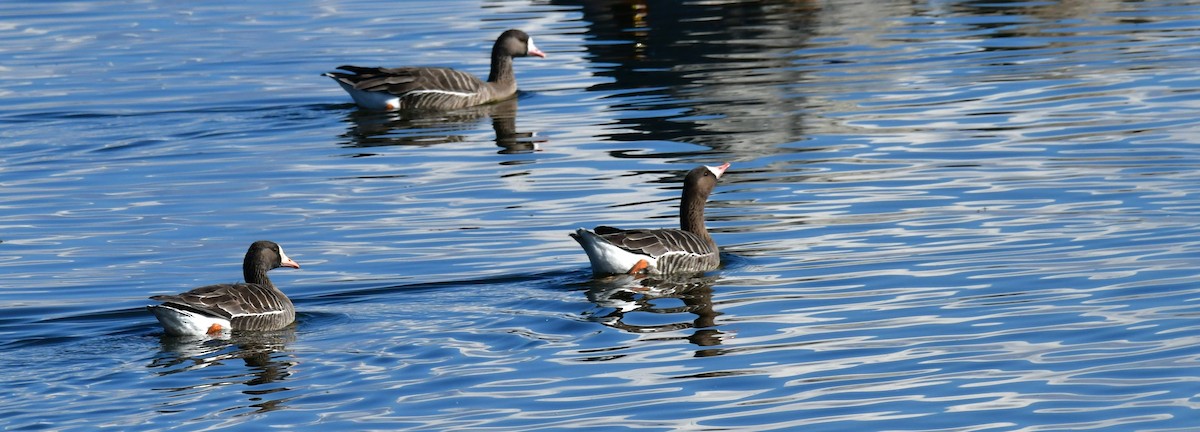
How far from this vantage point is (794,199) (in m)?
17.7

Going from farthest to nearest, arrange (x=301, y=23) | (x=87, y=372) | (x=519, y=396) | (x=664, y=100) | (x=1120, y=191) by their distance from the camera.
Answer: (x=301, y=23) < (x=664, y=100) < (x=1120, y=191) < (x=87, y=372) < (x=519, y=396)

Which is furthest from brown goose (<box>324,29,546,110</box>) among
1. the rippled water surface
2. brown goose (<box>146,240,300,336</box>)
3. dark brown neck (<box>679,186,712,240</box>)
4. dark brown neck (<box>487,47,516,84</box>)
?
brown goose (<box>146,240,300,336</box>)

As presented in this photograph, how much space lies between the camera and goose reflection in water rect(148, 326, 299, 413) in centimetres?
1137

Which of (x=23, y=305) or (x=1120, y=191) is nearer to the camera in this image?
(x=23, y=305)

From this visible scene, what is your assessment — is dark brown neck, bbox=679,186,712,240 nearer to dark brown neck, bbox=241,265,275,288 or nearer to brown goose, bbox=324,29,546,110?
dark brown neck, bbox=241,265,275,288

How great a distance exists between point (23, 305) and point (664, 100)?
40.3ft

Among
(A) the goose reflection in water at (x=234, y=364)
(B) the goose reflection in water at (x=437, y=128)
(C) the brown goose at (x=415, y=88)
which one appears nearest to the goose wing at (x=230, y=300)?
(A) the goose reflection in water at (x=234, y=364)

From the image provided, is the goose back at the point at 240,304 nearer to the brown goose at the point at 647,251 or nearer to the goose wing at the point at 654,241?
the brown goose at the point at 647,251

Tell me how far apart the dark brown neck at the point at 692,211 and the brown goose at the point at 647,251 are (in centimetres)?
24

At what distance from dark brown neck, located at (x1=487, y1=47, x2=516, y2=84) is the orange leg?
1164 cm

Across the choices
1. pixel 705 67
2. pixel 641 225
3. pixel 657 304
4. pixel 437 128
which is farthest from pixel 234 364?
pixel 705 67

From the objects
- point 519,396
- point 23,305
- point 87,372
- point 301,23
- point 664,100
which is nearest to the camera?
point 519,396

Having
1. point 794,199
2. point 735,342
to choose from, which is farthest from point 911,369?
point 794,199

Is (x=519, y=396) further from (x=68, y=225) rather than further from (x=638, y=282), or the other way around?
(x=68, y=225)
